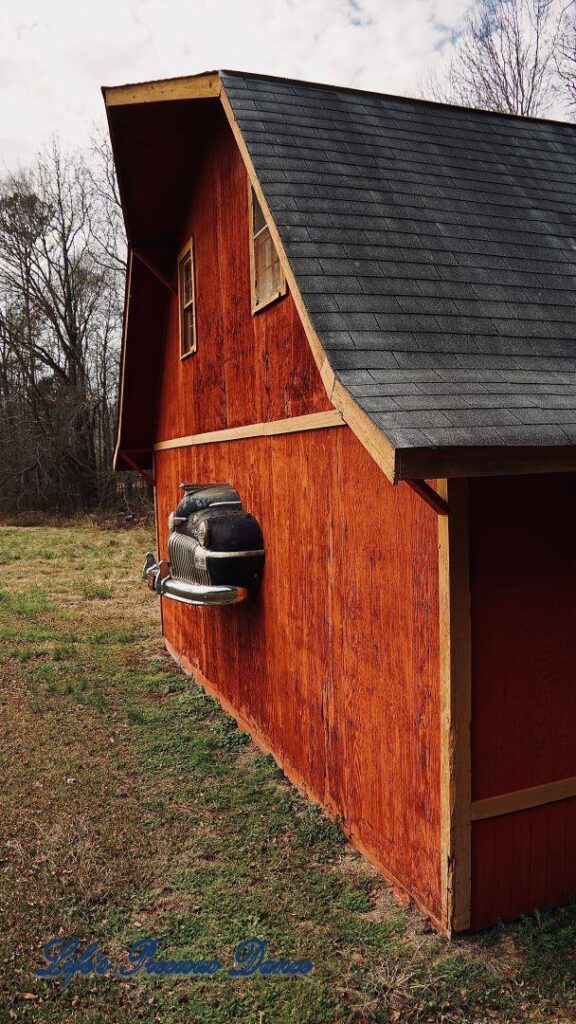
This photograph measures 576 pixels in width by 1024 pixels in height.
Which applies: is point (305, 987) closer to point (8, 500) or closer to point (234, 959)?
point (234, 959)

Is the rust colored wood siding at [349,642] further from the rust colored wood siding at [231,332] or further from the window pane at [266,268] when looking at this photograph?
the window pane at [266,268]

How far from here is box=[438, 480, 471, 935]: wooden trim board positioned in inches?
146

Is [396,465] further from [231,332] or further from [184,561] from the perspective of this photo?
[231,332]

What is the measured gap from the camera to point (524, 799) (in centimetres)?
398

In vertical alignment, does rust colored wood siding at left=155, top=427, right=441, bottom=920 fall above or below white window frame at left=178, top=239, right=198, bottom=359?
below

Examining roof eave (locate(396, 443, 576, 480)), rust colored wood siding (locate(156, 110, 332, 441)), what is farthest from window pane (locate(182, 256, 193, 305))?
roof eave (locate(396, 443, 576, 480))

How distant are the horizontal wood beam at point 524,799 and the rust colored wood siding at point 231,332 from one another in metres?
2.58

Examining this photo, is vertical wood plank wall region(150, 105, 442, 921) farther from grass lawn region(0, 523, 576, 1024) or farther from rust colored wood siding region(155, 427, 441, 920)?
grass lawn region(0, 523, 576, 1024)

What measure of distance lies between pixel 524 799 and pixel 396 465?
7.04ft

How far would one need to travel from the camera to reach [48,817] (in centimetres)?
548

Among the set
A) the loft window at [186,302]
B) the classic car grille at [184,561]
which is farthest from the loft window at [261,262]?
the classic car grille at [184,561]

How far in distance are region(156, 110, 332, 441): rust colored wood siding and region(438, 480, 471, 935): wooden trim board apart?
1560 mm

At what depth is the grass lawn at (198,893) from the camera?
354 centimetres

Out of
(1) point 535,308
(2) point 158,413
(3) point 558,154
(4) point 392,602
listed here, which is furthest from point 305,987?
(2) point 158,413
